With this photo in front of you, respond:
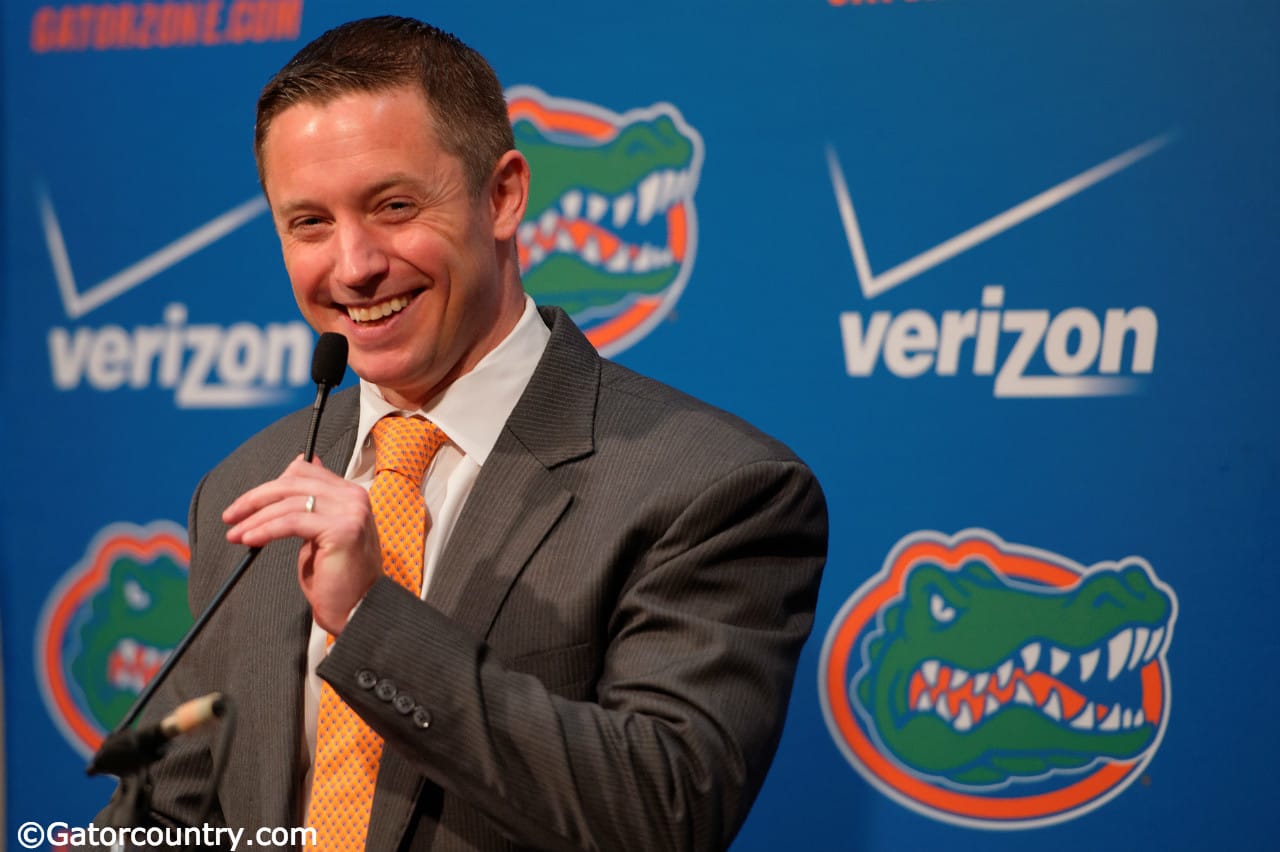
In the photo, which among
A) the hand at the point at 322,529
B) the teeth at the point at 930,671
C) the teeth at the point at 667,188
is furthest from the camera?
the teeth at the point at 667,188

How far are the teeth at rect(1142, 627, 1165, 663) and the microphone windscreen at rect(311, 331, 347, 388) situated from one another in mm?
1468

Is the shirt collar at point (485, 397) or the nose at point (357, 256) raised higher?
the nose at point (357, 256)

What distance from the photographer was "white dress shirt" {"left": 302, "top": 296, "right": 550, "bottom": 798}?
1.81 m

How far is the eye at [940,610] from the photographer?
249 cm

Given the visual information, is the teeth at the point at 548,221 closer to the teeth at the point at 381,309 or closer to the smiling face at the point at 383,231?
the smiling face at the point at 383,231

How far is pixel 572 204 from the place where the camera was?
2.70m

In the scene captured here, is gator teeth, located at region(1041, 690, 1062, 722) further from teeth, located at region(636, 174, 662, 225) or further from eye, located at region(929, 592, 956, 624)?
teeth, located at region(636, 174, 662, 225)

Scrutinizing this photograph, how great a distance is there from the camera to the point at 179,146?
2996mm

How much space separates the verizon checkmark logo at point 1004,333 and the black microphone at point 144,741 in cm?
150

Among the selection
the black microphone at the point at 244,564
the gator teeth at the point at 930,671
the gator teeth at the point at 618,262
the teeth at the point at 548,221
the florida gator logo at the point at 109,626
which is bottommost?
the florida gator logo at the point at 109,626

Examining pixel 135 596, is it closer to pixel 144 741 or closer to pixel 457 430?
pixel 457 430

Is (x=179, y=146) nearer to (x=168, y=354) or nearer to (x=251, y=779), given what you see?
(x=168, y=354)

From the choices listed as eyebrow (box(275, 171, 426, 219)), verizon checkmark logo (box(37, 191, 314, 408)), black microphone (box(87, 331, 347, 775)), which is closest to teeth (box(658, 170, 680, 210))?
verizon checkmark logo (box(37, 191, 314, 408))

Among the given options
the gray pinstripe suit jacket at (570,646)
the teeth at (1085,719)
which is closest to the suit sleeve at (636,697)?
the gray pinstripe suit jacket at (570,646)
